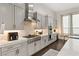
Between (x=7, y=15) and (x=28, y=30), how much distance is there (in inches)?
50.6

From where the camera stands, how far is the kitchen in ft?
5.81

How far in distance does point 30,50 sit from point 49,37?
0.88m

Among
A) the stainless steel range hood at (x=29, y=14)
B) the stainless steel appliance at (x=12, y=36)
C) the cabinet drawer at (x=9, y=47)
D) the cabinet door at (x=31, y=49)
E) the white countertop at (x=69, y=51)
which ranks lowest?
the cabinet door at (x=31, y=49)

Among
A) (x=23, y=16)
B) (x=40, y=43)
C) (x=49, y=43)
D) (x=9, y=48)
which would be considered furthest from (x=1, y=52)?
(x=49, y=43)

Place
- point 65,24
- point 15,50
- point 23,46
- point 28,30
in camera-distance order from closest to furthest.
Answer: point 15,50, point 23,46, point 65,24, point 28,30

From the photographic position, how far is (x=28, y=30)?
3072 mm

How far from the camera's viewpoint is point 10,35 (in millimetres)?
1899

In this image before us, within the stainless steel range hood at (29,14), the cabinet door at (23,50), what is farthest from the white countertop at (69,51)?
the stainless steel range hood at (29,14)

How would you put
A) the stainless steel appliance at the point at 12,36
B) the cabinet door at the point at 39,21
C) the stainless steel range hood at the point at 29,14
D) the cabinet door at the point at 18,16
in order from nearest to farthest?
the stainless steel appliance at the point at 12,36
the cabinet door at the point at 18,16
the stainless steel range hood at the point at 29,14
the cabinet door at the point at 39,21

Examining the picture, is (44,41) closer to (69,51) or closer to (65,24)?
(65,24)

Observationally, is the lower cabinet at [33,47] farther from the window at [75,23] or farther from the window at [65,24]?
the window at [75,23]

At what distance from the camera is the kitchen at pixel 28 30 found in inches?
69.8

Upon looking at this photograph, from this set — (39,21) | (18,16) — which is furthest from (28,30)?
(18,16)

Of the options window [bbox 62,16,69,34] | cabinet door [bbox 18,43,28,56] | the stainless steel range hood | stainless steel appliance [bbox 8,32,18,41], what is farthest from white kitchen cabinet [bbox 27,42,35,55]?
window [bbox 62,16,69,34]
